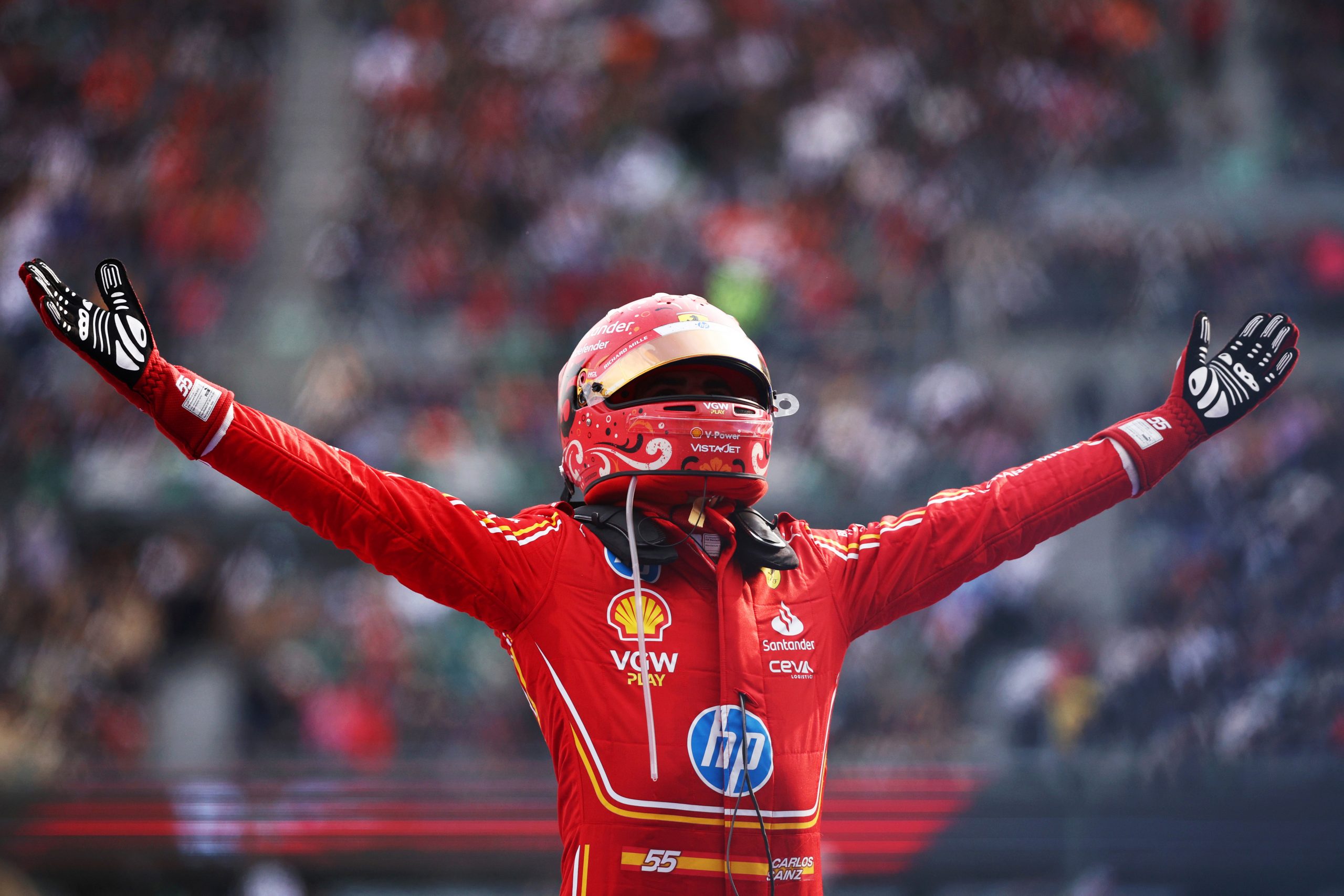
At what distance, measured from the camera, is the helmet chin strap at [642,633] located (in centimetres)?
285

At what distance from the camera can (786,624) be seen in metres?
3.06

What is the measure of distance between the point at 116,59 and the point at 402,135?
3082 mm

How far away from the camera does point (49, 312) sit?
8.93 feet

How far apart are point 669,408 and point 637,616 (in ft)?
1.62

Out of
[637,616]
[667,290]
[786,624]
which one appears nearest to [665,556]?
[637,616]

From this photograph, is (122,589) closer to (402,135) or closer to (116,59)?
(402,135)

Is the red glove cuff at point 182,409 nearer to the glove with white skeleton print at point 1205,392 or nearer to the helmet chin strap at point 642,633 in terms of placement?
the helmet chin strap at point 642,633

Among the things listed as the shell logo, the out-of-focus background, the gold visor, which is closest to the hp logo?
the shell logo

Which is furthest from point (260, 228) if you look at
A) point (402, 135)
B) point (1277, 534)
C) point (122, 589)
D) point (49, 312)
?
point (49, 312)

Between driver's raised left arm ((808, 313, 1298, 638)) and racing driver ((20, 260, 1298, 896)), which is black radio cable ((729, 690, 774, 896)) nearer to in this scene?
racing driver ((20, 260, 1298, 896))

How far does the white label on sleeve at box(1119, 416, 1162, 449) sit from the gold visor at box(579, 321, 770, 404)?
97cm

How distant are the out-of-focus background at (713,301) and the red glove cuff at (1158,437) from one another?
7.87 feet

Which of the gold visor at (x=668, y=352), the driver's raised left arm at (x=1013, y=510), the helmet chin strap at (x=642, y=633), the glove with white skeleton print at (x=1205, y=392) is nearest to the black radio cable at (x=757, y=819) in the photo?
the helmet chin strap at (x=642, y=633)

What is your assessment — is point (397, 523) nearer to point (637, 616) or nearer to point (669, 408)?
point (637, 616)
